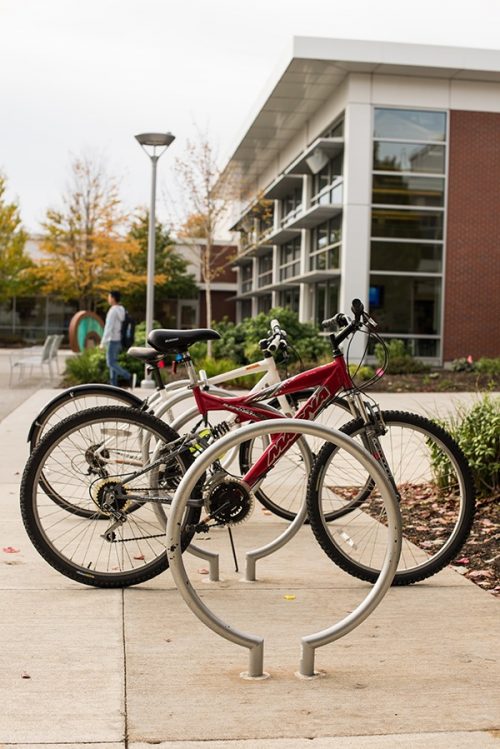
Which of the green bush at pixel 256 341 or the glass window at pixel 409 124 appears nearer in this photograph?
the green bush at pixel 256 341

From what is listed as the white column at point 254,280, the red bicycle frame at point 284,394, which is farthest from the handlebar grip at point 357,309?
the white column at point 254,280

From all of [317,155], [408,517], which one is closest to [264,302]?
[317,155]

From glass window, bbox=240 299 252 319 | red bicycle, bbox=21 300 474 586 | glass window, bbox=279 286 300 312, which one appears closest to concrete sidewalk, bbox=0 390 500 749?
red bicycle, bbox=21 300 474 586

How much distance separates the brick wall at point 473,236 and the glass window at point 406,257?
1.23 feet

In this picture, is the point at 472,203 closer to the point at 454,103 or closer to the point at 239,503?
the point at 454,103

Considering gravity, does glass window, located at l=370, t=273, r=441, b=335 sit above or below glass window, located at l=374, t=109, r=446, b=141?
below

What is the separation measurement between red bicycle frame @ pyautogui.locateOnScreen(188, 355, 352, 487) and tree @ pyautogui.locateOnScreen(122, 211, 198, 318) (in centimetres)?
3853

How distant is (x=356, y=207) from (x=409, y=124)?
8.96ft

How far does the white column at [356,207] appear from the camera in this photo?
84.7 feet

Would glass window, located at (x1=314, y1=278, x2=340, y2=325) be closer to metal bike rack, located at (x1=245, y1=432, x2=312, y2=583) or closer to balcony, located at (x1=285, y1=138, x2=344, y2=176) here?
balcony, located at (x1=285, y1=138, x2=344, y2=176)

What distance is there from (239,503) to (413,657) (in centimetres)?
99

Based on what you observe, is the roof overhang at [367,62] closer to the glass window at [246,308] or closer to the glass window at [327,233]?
the glass window at [327,233]

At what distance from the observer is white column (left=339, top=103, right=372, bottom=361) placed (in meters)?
25.8

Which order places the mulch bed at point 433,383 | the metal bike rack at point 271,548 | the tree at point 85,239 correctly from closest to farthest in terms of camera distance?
the metal bike rack at point 271,548, the mulch bed at point 433,383, the tree at point 85,239
